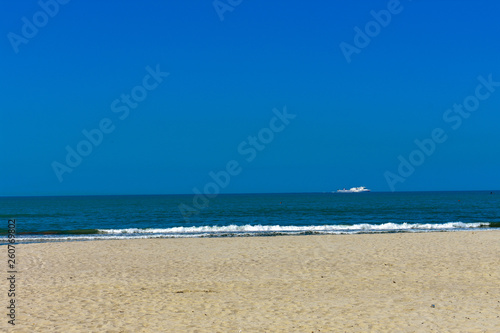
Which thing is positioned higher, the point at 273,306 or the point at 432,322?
the point at 273,306

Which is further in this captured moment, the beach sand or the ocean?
the ocean

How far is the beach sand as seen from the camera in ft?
29.9

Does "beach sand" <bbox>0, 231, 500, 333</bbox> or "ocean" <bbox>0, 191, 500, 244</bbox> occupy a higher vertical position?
"ocean" <bbox>0, 191, 500, 244</bbox>

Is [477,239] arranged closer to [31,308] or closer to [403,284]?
[403,284]

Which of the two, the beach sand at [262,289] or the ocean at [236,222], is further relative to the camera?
the ocean at [236,222]

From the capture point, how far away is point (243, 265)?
51.7ft

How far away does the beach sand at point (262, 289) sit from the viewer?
29.9 feet

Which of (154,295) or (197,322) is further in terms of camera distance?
(154,295)

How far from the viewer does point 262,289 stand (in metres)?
12.2

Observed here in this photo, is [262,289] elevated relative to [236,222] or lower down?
lower down

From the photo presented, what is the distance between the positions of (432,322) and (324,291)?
324 centimetres

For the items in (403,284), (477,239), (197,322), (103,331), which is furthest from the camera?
(477,239)

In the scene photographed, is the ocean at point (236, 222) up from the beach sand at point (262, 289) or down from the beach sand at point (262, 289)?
up

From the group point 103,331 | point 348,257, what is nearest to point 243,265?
point 348,257
